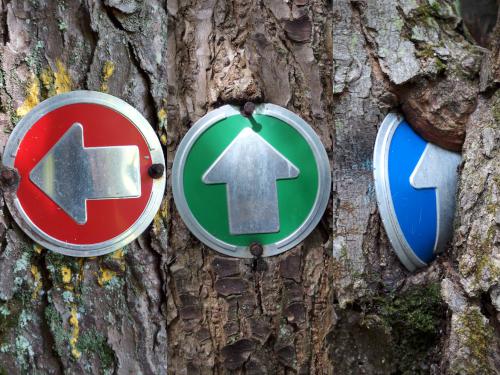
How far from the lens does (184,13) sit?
5.00 ft

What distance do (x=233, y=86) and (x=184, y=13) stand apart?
235 mm

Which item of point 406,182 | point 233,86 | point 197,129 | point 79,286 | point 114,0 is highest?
point 114,0

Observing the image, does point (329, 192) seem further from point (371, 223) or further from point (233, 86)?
point (233, 86)

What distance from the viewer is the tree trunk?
1.44 m

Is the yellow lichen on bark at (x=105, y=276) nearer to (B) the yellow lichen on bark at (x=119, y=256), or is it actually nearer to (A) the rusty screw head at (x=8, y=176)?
(B) the yellow lichen on bark at (x=119, y=256)

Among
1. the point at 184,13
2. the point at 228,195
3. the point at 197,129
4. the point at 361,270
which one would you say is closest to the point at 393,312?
the point at 361,270

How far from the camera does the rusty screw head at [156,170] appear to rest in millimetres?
1480

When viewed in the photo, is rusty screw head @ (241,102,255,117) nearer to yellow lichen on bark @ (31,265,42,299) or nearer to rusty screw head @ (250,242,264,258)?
rusty screw head @ (250,242,264,258)

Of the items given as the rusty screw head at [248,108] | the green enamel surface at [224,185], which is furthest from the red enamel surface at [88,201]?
the rusty screw head at [248,108]

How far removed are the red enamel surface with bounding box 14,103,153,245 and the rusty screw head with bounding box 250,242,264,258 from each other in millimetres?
295

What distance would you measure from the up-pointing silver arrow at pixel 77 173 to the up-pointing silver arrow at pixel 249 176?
229 mm

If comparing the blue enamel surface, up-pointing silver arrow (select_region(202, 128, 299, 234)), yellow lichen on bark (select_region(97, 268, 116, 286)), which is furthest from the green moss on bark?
yellow lichen on bark (select_region(97, 268, 116, 286))

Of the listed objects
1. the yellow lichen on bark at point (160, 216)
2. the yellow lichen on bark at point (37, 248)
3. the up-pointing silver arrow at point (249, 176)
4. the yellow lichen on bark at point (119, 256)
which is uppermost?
the up-pointing silver arrow at point (249, 176)

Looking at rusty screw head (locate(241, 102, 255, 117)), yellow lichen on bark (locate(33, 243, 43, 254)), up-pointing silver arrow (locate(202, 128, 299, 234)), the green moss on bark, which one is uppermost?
rusty screw head (locate(241, 102, 255, 117))
